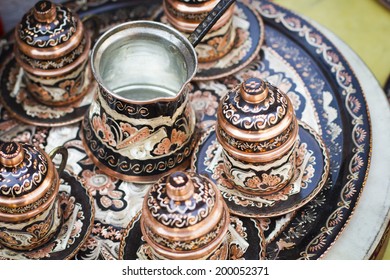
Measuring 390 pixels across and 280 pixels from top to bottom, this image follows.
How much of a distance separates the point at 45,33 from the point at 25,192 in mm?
351

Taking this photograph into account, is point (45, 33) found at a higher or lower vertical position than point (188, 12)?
lower

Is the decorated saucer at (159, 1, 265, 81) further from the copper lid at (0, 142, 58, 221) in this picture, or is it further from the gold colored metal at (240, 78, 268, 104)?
the copper lid at (0, 142, 58, 221)

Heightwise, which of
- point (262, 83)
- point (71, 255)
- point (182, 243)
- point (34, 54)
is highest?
point (262, 83)

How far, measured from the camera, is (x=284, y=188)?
134cm

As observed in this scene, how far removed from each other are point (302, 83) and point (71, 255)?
593 millimetres

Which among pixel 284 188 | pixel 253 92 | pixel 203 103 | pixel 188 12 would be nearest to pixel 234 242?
pixel 284 188

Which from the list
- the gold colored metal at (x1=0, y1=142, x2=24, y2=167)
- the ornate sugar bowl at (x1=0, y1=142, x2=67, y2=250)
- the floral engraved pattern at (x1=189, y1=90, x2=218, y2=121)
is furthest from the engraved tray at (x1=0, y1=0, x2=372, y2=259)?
the gold colored metal at (x1=0, y1=142, x2=24, y2=167)

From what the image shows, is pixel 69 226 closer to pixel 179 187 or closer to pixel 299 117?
pixel 179 187

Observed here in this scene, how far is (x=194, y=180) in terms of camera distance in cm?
115

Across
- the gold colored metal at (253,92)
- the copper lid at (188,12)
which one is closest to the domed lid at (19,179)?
the gold colored metal at (253,92)

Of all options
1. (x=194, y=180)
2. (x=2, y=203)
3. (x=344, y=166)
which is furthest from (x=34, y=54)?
(x=344, y=166)

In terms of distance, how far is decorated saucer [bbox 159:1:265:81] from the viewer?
1558 millimetres

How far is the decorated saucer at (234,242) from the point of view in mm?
1260
